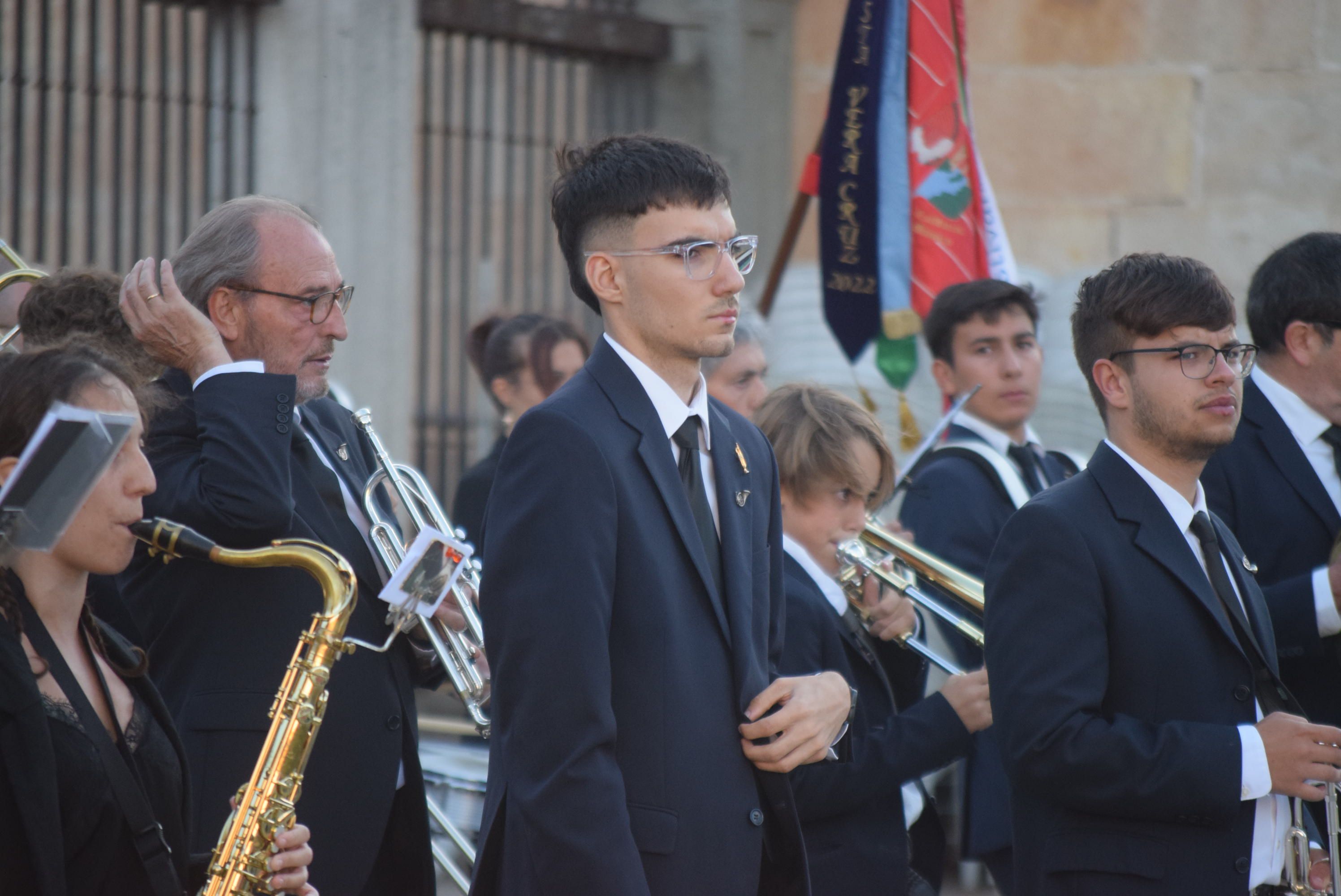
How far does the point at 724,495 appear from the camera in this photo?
2.69 meters

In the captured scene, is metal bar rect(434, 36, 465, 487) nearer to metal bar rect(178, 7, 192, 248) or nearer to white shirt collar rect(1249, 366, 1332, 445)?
metal bar rect(178, 7, 192, 248)

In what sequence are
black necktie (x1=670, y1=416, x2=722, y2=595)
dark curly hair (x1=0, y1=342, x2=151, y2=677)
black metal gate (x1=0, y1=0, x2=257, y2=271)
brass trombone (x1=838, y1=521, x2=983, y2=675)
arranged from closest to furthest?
dark curly hair (x1=0, y1=342, x2=151, y2=677) → black necktie (x1=670, y1=416, x2=722, y2=595) → brass trombone (x1=838, y1=521, x2=983, y2=675) → black metal gate (x1=0, y1=0, x2=257, y2=271)

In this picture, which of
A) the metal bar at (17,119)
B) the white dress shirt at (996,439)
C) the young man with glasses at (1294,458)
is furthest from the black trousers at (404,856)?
the metal bar at (17,119)

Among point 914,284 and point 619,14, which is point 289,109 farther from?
point 914,284

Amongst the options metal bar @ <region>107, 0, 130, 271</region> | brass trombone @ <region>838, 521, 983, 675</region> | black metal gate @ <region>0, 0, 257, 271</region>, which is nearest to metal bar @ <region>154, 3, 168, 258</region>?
black metal gate @ <region>0, 0, 257, 271</region>

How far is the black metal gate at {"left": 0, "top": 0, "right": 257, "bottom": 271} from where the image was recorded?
6.48 meters

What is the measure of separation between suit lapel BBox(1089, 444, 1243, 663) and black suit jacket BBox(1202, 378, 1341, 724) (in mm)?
840

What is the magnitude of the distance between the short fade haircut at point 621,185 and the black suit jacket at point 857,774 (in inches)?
35.0

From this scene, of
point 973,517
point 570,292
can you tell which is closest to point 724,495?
point 973,517

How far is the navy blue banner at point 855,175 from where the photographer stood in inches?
215

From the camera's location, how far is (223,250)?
3.46 meters

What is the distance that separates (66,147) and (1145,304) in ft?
16.0

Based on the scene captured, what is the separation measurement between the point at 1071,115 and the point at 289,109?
375cm

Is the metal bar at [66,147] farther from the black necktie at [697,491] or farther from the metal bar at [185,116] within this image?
the black necktie at [697,491]
